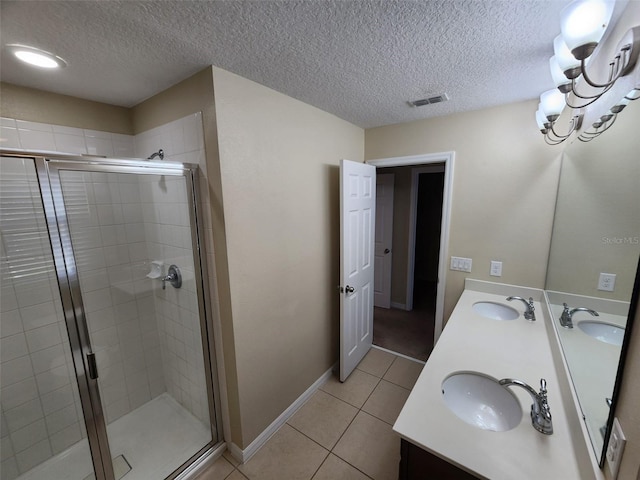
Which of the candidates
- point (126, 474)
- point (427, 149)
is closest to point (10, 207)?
point (126, 474)

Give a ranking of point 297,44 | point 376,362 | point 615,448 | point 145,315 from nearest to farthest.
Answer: point 615,448, point 297,44, point 145,315, point 376,362

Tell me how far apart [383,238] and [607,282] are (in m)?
2.93

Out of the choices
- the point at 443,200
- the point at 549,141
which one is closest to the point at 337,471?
the point at 443,200

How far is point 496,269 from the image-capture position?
2082mm

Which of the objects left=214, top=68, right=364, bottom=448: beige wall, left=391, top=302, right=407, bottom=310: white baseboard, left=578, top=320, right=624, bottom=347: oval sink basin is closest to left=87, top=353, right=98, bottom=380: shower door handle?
left=214, top=68, right=364, bottom=448: beige wall

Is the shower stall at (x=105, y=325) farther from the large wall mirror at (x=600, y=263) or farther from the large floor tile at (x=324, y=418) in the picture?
the large wall mirror at (x=600, y=263)

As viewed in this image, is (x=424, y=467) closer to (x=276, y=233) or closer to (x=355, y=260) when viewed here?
(x=276, y=233)

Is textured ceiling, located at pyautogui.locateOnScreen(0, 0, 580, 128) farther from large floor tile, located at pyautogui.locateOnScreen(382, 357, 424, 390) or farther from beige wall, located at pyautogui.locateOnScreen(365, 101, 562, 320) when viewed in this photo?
large floor tile, located at pyautogui.locateOnScreen(382, 357, 424, 390)

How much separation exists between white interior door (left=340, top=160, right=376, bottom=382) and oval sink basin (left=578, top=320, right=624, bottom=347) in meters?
1.45

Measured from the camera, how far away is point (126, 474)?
161cm

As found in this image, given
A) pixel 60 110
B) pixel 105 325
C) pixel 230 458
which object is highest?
pixel 60 110

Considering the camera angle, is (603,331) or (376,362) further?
(376,362)

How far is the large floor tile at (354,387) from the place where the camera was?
86.0 inches

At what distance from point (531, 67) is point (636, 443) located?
1623 millimetres
